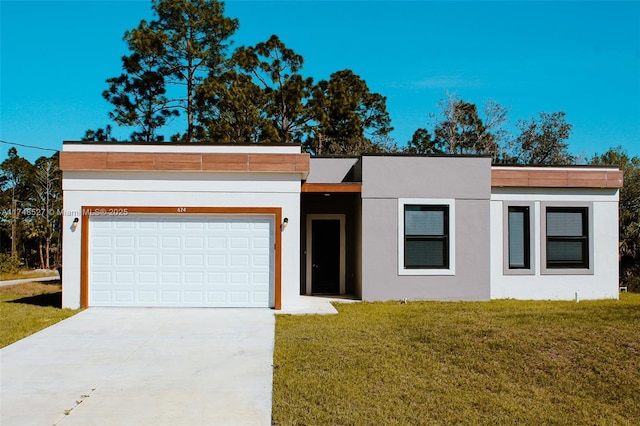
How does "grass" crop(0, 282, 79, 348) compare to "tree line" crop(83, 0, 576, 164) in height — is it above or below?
below

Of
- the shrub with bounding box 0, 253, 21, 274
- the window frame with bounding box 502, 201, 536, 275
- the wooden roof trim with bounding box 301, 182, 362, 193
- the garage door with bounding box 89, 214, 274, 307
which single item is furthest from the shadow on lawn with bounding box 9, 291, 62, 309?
the shrub with bounding box 0, 253, 21, 274

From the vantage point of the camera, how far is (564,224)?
15.1 m

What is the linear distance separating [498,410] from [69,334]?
7.24 metres

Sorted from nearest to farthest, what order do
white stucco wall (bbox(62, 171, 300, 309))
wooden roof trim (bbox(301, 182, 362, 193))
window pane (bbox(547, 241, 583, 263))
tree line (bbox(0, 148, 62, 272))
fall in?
white stucco wall (bbox(62, 171, 300, 309)), wooden roof trim (bbox(301, 182, 362, 193)), window pane (bbox(547, 241, 583, 263)), tree line (bbox(0, 148, 62, 272))

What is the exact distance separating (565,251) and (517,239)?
1359 millimetres

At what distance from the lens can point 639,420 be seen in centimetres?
553

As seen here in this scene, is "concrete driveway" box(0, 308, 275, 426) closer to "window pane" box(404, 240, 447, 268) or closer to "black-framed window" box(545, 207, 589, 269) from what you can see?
"window pane" box(404, 240, 447, 268)

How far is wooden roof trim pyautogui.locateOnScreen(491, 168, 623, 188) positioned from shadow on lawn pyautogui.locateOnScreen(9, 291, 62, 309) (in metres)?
11.5

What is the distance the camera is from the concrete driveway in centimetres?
553

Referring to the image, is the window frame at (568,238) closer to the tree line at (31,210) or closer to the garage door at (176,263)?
the garage door at (176,263)

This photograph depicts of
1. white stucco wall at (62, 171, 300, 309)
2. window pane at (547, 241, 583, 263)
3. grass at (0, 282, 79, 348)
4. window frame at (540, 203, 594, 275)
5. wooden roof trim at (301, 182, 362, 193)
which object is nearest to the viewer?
grass at (0, 282, 79, 348)

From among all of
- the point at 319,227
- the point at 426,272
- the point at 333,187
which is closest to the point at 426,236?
the point at 426,272

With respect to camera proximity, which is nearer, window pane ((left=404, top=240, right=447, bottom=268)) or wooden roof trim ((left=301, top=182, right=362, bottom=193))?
wooden roof trim ((left=301, top=182, right=362, bottom=193))

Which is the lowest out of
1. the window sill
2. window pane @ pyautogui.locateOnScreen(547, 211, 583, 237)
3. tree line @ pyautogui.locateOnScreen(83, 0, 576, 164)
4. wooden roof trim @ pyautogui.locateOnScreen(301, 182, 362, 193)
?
the window sill
